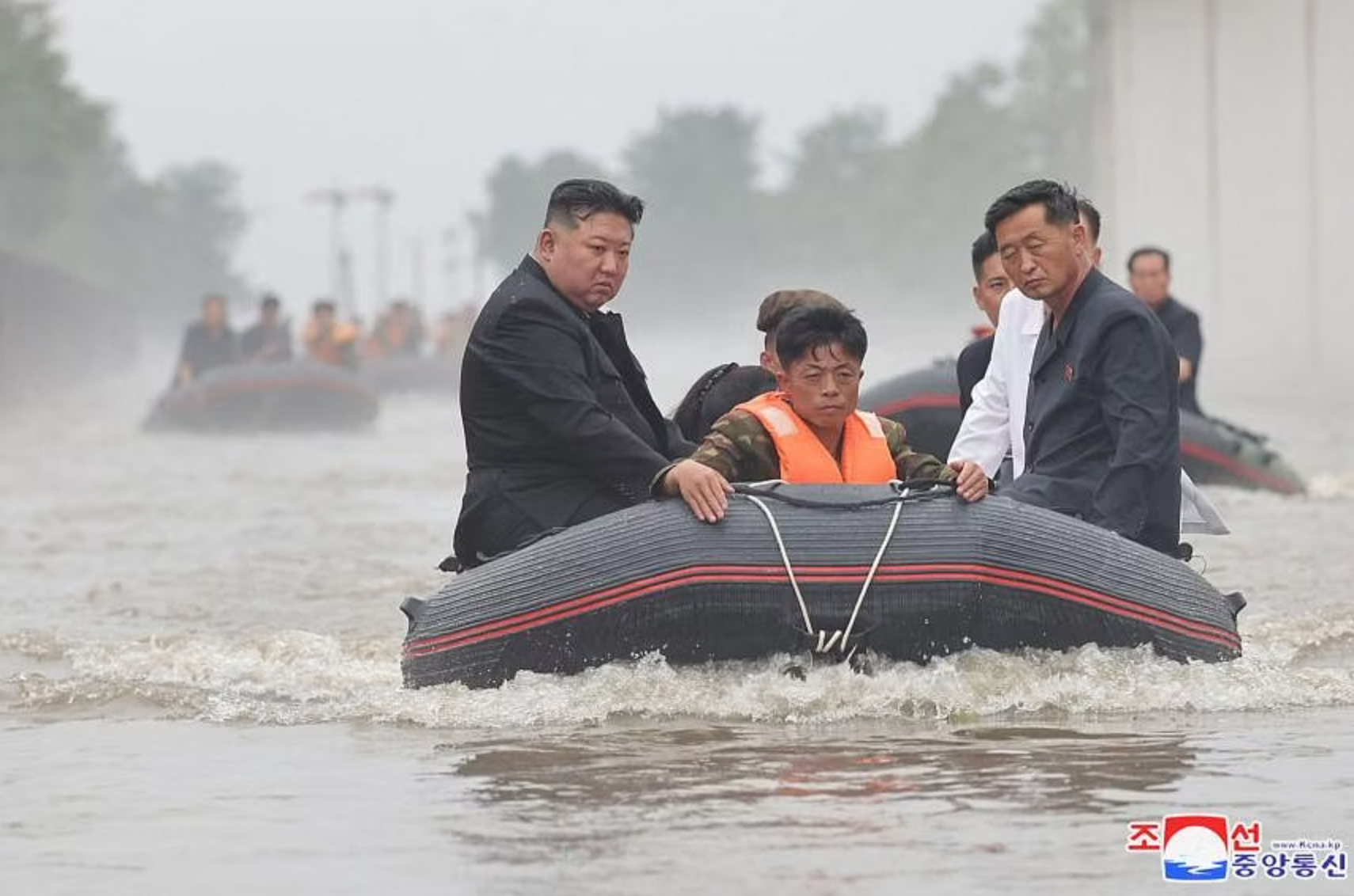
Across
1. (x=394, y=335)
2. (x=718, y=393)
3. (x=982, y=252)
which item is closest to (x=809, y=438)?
(x=718, y=393)

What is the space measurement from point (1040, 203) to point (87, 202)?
99.8 metres

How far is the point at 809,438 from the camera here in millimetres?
7770

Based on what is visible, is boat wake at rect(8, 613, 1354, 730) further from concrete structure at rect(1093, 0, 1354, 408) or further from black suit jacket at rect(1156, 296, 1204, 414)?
concrete structure at rect(1093, 0, 1354, 408)

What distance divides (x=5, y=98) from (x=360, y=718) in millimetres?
61716

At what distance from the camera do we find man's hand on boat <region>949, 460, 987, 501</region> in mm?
7461

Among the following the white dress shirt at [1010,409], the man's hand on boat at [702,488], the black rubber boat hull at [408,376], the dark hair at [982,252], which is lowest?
the man's hand on boat at [702,488]

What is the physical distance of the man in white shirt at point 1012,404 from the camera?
845 cm

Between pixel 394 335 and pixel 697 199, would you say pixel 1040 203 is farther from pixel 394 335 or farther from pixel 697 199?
pixel 697 199

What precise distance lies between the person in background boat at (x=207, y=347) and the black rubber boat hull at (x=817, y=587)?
21.6 metres

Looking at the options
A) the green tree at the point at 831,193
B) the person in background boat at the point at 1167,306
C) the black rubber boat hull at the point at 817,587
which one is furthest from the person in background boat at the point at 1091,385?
the green tree at the point at 831,193

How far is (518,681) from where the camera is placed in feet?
25.1

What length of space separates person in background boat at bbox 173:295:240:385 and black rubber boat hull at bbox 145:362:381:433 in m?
0.23

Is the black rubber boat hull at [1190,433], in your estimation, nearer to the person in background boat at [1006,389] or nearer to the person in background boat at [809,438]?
the person in background boat at [1006,389]

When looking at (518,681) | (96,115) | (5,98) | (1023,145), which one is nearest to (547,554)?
(518,681)
